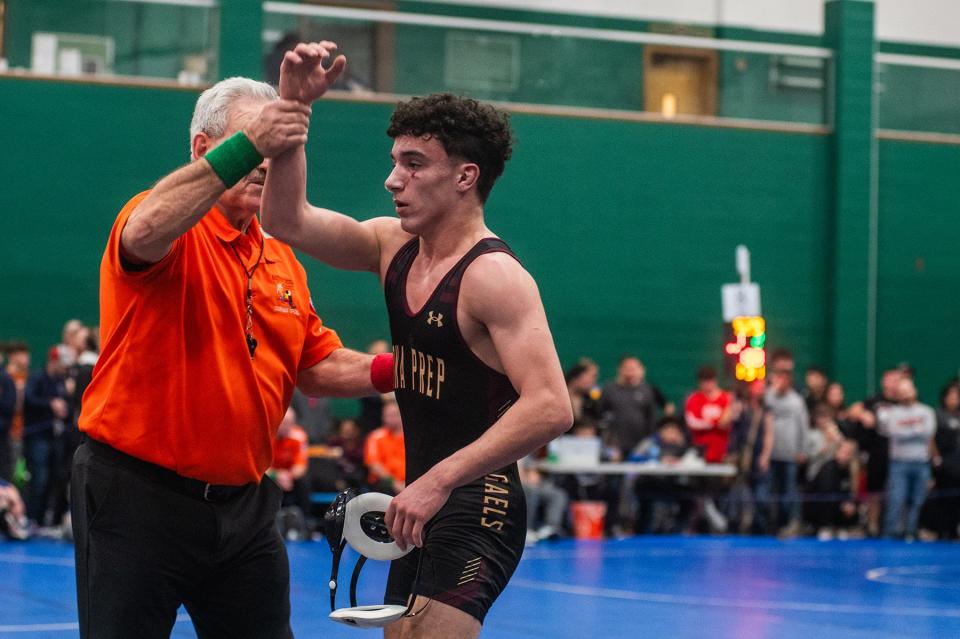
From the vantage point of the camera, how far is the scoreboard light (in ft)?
59.7

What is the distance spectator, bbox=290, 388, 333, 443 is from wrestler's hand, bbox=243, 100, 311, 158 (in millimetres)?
11094

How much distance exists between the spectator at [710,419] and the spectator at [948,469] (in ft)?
8.01

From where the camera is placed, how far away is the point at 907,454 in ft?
54.0

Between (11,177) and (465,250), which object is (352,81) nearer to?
(11,177)

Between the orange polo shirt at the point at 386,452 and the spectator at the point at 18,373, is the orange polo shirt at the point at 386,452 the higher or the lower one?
the lower one

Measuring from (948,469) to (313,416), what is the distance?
7.14 meters

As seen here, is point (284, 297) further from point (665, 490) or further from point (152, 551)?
point (665, 490)

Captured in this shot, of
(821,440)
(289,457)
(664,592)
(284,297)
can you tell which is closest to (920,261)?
(821,440)

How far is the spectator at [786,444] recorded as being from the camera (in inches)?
651

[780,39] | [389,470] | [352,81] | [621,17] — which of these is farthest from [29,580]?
[780,39]

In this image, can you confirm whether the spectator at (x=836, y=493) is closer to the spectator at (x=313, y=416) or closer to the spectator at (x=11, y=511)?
the spectator at (x=313, y=416)

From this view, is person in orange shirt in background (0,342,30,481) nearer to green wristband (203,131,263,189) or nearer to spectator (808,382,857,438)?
spectator (808,382,857,438)

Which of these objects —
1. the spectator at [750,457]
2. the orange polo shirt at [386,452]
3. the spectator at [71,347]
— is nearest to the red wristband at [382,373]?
the orange polo shirt at [386,452]

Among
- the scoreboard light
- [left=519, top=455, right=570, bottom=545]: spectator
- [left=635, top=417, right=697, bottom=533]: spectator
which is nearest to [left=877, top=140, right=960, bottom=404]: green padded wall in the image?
the scoreboard light
